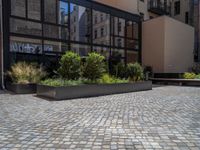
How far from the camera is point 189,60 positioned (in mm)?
27125

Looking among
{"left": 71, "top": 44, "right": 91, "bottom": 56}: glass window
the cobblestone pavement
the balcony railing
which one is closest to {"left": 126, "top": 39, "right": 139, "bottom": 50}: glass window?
{"left": 71, "top": 44, "right": 91, "bottom": 56}: glass window

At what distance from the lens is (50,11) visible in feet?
54.7

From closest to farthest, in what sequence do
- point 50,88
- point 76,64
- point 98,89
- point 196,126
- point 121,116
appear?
point 196,126 < point 121,116 < point 50,88 < point 98,89 < point 76,64

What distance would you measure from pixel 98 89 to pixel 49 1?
27.2 ft

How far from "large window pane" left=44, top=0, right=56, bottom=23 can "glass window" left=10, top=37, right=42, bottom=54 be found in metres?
1.81

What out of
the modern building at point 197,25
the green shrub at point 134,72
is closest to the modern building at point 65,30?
the green shrub at point 134,72

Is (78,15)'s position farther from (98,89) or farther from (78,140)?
(78,140)

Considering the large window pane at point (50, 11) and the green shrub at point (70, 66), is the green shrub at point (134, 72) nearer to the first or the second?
the green shrub at point (70, 66)

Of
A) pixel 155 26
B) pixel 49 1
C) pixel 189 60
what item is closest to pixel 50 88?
pixel 49 1

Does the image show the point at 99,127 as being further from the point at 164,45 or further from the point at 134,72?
the point at 164,45

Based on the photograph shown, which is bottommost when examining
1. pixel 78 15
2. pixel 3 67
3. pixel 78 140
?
pixel 78 140

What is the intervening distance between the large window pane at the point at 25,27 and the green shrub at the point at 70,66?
4.15 m

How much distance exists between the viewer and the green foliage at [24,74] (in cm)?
1315

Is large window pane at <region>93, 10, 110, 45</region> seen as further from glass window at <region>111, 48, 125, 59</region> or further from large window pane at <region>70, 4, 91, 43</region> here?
glass window at <region>111, 48, 125, 59</region>
